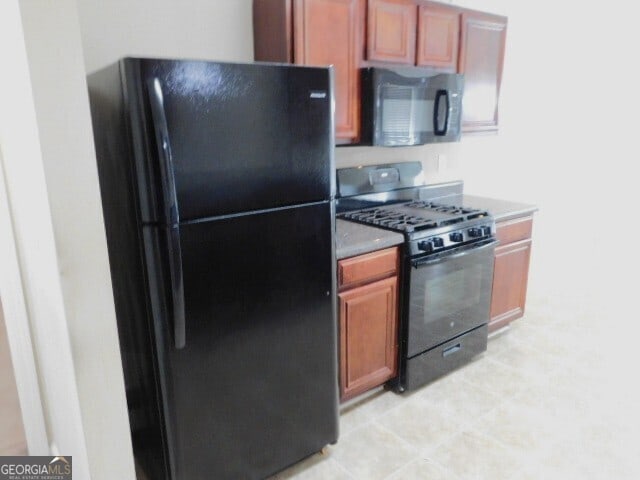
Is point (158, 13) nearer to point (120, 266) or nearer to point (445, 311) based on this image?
point (120, 266)

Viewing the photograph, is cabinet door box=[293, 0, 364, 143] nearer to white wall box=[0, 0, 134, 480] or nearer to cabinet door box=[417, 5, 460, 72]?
cabinet door box=[417, 5, 460, 72]

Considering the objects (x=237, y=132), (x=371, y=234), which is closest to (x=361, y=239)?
(x=371, y=234)

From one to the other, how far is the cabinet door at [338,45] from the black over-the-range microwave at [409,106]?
8 cm

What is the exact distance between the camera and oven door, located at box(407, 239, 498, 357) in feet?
7.70

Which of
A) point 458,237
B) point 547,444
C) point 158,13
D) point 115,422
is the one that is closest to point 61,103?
point 115,422

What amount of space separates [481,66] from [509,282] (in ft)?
Answer: 4.69

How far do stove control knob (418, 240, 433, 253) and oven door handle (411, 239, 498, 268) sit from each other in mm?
52

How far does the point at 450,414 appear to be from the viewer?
231cm

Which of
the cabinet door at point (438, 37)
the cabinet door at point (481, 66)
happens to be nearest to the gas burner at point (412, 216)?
the cabinet door at point (481, 66)

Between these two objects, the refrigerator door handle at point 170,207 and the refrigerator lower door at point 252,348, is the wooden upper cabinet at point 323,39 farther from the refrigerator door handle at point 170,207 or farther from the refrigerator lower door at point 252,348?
the refrigerator door handle at point 170,207

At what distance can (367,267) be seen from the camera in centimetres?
216

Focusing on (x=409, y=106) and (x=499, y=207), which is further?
(x=499, y=207)

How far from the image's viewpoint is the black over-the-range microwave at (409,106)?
2330 mm

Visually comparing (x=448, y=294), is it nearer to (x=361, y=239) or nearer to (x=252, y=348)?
(x=361, y=239)
